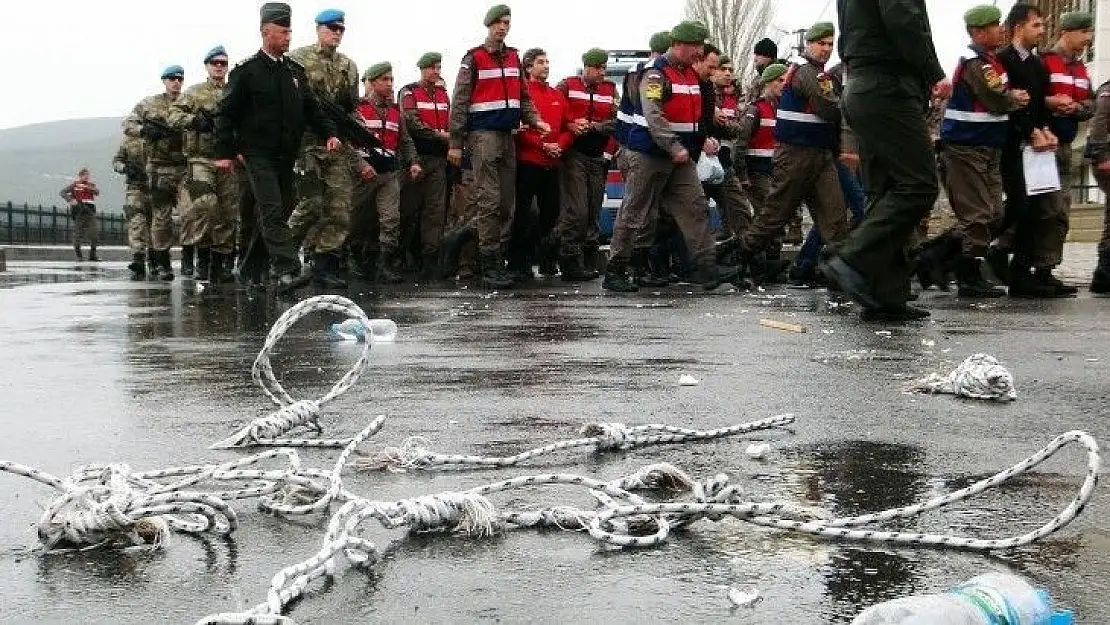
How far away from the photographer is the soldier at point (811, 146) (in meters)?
12.5

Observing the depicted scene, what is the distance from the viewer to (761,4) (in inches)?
2012

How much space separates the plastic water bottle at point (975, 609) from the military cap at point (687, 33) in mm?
10730

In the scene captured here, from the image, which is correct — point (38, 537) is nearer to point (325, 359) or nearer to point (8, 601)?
point (8, 601)

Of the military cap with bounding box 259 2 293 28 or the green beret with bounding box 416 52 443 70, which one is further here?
the green beret with bounding box 416 52 443 70

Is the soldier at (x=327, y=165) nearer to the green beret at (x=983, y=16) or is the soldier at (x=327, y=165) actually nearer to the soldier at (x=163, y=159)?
the soldier at (x=163, y=159)

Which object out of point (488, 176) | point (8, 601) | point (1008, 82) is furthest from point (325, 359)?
point (488, 176)

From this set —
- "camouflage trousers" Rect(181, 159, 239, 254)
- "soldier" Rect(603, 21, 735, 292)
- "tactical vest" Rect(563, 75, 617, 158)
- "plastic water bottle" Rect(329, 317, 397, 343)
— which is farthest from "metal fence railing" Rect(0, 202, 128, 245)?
"plastic water bottle" Rect(329, 317, 397, 343)

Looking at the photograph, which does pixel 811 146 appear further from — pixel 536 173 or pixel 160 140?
pixel 160 140

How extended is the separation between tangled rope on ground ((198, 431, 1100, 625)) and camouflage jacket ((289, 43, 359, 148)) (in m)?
10.7

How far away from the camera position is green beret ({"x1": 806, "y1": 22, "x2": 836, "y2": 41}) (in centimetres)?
1283

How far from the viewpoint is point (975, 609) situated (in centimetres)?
212

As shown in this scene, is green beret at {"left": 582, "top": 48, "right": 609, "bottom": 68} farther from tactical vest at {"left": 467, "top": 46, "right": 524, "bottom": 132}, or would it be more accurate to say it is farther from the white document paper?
the white document paper

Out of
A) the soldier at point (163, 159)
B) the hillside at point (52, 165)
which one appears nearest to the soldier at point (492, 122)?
the soldier at point (163, 159)

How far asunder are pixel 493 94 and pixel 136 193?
7.58m
